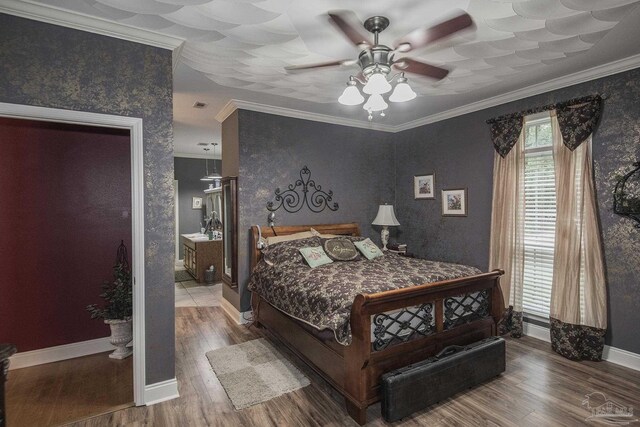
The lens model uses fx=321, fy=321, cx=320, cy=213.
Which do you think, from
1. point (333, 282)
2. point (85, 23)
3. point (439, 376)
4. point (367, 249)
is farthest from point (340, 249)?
point (85, 23)

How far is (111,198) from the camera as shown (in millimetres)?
3500

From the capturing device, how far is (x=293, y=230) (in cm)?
449

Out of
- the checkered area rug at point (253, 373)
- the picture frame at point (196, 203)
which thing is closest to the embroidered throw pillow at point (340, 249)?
the checkered area rug at point (253, 373)

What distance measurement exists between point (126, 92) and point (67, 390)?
2.50 metres

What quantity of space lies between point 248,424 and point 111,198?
2.71 meters

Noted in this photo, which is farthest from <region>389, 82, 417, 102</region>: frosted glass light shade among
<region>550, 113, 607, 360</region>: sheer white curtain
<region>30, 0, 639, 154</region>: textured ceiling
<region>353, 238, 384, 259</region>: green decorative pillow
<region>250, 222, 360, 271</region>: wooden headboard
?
<region>250, 222, 360, 271</region>: wooden headboard

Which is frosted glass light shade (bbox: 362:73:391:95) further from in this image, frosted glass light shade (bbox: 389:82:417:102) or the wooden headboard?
the wooden headboard

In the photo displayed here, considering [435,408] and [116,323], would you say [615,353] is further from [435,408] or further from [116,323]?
[116,323]

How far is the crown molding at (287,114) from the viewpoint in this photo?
13.8 feet

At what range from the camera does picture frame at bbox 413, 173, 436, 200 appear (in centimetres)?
499

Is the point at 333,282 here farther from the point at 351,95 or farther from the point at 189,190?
the point at 189,190

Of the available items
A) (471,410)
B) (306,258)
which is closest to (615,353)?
(471,410)

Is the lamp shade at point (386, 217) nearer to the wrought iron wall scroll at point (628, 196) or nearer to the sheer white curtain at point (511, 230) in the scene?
the sheer white curtain at point (511, 230)

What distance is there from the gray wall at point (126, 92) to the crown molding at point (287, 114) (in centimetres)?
164
